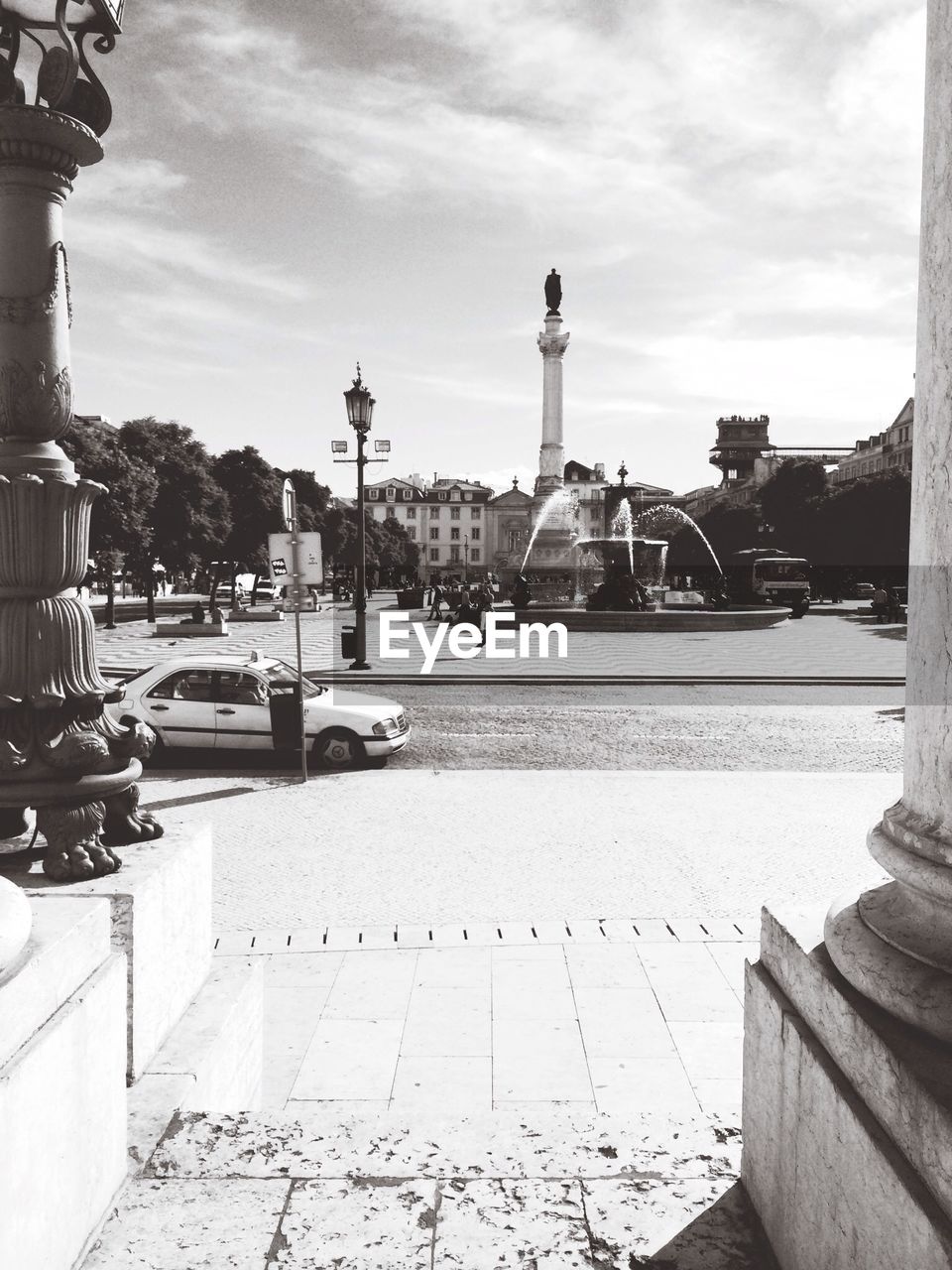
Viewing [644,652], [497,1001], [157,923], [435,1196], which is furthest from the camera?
[644,652]

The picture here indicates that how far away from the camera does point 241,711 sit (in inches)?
472

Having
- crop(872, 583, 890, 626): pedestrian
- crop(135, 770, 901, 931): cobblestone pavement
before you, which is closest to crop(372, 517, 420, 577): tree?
crop(872, 583, 890, 626): pedestrian

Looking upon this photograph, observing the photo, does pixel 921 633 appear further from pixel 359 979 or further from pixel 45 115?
pixel 359 979

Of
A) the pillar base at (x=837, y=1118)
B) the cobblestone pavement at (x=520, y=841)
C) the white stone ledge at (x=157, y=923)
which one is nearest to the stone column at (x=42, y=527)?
the white stone ledge at (x=157, y=923)

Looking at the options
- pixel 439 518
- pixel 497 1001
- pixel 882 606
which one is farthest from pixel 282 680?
pixel 439 518

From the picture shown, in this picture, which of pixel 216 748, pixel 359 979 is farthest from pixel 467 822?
pixel 216 748

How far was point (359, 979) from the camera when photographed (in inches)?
214

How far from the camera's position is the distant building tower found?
510 feet

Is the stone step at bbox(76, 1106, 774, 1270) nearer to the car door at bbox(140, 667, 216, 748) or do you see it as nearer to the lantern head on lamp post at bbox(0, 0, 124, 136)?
the lantern head on lamp post at bbox(0, 0, 124, 136)

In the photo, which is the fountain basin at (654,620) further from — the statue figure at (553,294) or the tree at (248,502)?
the statue figure at (553,294)

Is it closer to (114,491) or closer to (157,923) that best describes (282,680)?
(157,923)

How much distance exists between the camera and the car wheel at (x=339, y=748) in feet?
38.9

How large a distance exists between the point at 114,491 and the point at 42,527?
35987mm

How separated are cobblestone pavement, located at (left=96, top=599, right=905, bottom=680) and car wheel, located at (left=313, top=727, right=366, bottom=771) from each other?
30.1 feet
